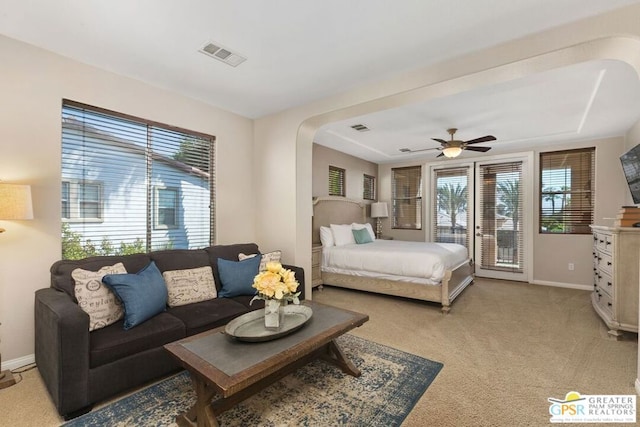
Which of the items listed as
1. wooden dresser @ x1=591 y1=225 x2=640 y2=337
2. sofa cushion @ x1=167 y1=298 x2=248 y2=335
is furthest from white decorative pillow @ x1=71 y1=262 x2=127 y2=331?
wooden dresser @ x1=591 y1=225 x2=640 y2=337

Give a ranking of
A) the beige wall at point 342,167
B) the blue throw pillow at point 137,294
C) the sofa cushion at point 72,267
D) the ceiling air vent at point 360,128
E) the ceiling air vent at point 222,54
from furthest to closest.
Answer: the beige wall at point 342,167
the ceiling air vent at point 360,128
the ceiling air vent at point 222,54
the sofa cushion at point 72,267
the blue throw pillow at point 137,294

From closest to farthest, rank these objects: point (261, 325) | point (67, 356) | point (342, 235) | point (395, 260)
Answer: point (67, 356) → point (261, 325) → point (395, 260) → point (342, 235)

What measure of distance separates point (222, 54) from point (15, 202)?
1.90m

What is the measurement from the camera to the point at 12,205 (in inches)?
82.0

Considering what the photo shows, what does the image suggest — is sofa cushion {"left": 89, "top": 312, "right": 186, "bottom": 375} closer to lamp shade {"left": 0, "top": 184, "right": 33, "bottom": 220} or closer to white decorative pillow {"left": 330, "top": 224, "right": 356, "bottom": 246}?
lamp shade {"left": 0, "top": 184, "right": 33, "bottom": 220}

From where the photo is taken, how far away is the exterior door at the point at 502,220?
5.58 metres

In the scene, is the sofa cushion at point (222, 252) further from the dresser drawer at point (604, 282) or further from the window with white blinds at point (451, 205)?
the window with white blinds at point (451, 205)

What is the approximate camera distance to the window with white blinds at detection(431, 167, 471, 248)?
6242mm

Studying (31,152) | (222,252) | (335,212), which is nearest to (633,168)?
(335,212)

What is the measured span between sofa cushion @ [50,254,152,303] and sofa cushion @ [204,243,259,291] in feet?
2.35

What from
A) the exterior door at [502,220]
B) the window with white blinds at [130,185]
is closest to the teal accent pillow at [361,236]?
the exterior door at [502,220]

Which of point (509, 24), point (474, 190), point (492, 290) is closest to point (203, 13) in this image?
point (509, 24)

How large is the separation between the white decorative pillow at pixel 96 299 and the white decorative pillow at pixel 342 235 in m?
3.49
